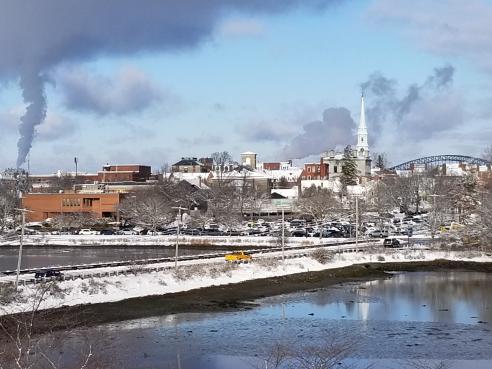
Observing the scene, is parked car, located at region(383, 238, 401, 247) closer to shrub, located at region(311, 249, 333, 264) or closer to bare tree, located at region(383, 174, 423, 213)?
shrub, located at region(311, 249, 333, 264)

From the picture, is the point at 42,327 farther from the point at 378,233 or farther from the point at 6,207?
the point at 6,207

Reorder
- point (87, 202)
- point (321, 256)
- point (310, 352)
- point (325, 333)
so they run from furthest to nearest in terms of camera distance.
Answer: point (87, 202), point (321, 256), point (325, 333), point (310, 352)

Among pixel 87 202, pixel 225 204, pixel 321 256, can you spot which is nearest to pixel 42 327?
pixel 321 256

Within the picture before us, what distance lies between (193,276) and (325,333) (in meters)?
18.1

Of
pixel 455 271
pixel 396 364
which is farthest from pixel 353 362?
pixel 455 271

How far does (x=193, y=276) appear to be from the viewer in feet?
173

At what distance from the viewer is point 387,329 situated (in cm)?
3778

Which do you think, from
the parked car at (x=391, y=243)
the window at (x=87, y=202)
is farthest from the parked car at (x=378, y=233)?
the window at (x=87, y=202)

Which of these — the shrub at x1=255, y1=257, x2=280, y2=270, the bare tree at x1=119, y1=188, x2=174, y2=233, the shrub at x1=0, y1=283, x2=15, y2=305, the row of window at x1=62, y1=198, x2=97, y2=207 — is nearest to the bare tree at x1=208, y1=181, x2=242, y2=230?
the bare tree at x1=119, y1=188, x2=174, y2=233

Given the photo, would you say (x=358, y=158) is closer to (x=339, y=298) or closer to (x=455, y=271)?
(x=455, y=271)

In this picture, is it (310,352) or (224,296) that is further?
(224,296)

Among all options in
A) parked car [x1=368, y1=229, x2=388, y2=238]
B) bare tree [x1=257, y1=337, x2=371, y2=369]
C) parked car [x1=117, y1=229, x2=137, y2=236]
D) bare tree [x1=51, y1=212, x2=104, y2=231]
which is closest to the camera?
bare tree [x1=257, y1=337, x2=371, y2=369]

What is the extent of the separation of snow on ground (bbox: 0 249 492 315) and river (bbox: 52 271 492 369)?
586cm

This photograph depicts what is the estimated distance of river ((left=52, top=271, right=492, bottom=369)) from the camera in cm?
3044
